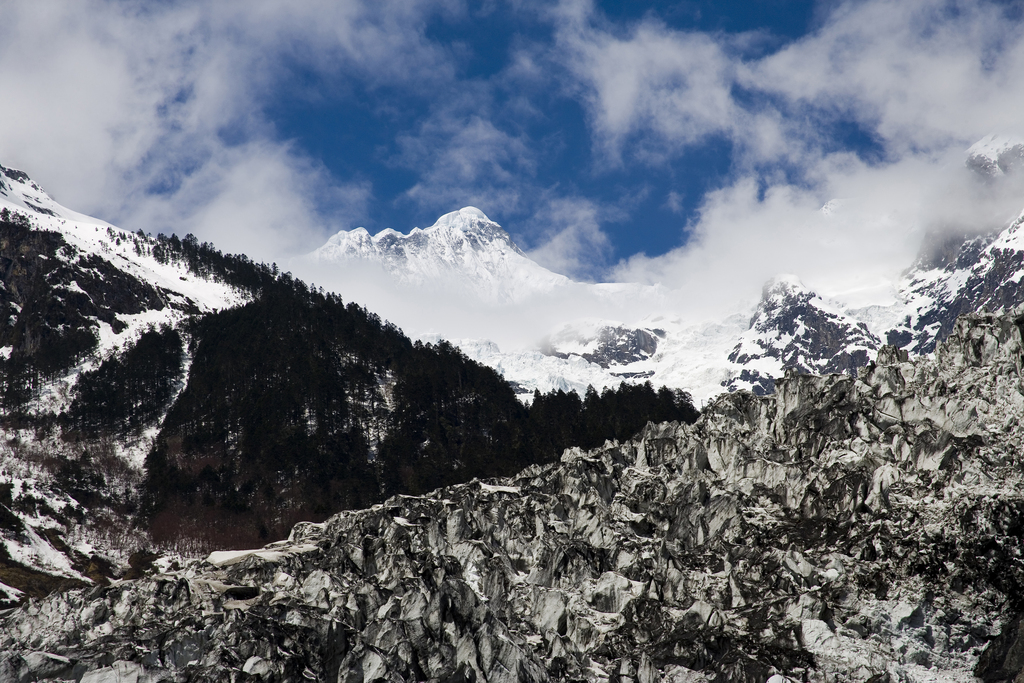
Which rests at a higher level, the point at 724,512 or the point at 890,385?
the point at 890,385

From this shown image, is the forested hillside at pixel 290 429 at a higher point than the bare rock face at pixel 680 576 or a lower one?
higher

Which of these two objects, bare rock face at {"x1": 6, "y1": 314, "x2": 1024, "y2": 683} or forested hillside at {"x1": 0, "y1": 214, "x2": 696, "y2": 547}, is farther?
forested hillside at {"x1": 0, "y1": 214, "x2": 696, "y2": 547}

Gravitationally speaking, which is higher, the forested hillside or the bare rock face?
the forested hillside

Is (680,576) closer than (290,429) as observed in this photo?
Yes

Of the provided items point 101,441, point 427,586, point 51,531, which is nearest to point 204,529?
point 51,531

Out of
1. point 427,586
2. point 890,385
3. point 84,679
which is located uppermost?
point 890,385

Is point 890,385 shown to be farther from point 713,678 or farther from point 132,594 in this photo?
point 132,594

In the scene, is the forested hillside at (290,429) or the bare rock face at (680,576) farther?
the forested hillside at (290,429)

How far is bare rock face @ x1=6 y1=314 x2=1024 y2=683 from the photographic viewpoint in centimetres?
4972

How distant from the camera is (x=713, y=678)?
51.1 meters

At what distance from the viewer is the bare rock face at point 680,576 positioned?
163ft

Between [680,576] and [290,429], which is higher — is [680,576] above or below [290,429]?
below

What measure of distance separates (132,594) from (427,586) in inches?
890

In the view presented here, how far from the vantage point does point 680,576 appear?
62.4 m
